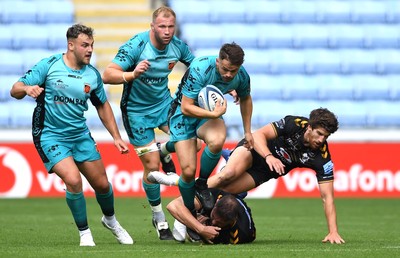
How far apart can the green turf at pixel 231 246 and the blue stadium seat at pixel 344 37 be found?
5.68 meters

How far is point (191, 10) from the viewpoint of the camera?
22031mm

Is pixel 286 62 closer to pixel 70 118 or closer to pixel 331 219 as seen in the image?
pixel 331 219

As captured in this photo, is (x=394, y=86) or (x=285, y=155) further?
(x=394, y=86)

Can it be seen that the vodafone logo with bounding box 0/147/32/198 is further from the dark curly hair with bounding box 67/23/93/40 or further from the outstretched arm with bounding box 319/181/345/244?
the outstretched arm with bounding box 319/181/345/244

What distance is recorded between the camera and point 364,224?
13078 mm

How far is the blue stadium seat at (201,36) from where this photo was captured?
21.3 m

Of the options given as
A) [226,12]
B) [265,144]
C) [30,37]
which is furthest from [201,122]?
[226,12]

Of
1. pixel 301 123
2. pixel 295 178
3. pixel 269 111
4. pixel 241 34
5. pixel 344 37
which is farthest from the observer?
pixel 344 37

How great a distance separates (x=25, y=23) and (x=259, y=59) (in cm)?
520

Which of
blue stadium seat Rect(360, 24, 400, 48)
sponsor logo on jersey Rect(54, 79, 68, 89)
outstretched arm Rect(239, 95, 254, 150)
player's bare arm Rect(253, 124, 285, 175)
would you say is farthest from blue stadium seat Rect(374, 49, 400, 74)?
sponsor logo on jersey Rect(54, 79, 68, 89)

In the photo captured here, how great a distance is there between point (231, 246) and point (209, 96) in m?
1.45

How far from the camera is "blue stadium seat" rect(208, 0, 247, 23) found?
72.8 ft

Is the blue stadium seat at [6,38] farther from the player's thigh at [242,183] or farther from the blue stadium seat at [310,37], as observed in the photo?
the player's thigh at [242,183]

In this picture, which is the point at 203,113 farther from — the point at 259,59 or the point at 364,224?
the point at 259,59
